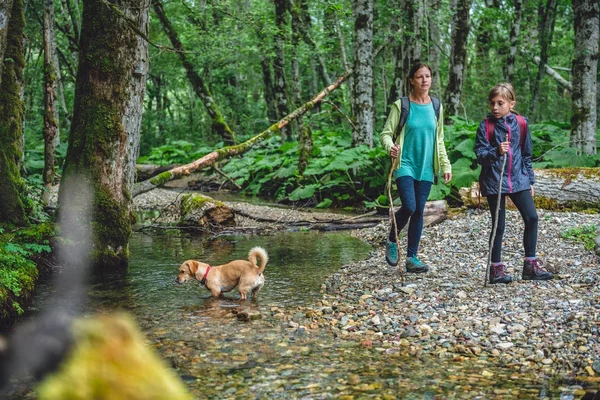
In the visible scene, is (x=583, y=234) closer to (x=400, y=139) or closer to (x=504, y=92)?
(x=504, y=92)

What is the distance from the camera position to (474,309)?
571cm

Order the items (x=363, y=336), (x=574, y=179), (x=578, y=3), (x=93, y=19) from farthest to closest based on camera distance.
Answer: (x=578, y=3) < (x=574, y=179) < (x=93, y=19) < (x=363, y=336)

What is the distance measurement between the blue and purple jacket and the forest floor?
1100 millimetres

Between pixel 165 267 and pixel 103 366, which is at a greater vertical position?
pixel 103 366

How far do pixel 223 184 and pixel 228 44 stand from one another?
575 cm

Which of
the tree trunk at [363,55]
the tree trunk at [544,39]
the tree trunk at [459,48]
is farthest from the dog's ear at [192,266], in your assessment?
the tree trunk at [544,39]

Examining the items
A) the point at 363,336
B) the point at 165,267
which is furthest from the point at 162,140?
the point at 363,336

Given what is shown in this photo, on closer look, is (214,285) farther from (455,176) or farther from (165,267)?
(455,176)

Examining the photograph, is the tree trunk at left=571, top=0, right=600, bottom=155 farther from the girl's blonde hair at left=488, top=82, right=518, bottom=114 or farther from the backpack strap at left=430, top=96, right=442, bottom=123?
the girl's blonde hair at left=488, top=82, right=518, bottom=114

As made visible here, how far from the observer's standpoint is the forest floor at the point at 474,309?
15.4 feet

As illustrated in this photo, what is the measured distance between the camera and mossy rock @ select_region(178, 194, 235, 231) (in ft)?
39.4

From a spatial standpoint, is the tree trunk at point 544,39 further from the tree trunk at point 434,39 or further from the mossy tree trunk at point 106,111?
the mossy tree trunk at point 106,111

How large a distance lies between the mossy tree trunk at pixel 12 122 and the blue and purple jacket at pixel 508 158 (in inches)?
249

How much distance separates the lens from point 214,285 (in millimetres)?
6844
